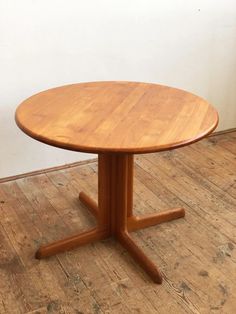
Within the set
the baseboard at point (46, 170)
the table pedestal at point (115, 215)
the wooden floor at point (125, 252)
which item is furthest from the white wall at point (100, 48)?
the table pedestal at point (115, 215)

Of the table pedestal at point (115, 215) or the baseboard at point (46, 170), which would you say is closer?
the table pedestal at point (115, 215)

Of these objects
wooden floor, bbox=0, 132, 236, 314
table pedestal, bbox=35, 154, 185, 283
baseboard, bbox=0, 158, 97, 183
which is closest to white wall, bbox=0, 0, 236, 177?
baseboard, bbox=0, 158, 97, 183

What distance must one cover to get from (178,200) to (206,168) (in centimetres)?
45

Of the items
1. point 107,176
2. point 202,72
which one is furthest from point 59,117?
point 202,72

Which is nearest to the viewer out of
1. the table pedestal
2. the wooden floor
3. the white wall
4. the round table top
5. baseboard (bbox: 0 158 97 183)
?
the round table top

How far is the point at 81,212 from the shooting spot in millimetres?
2238

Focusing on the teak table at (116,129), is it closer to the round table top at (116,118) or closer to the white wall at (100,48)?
the round table top at (116,118)

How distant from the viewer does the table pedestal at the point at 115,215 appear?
184 cm

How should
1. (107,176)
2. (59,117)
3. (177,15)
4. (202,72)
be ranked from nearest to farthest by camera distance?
(59,117)
(107,176)
(177,15)
(202,72)

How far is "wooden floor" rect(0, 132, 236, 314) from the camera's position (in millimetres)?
1673

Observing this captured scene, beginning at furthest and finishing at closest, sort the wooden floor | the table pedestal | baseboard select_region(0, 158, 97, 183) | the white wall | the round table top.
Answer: baseboard select_region(0, 158, 97, 183) → the white wall → the table pedestal → the wooden floor → the round table top

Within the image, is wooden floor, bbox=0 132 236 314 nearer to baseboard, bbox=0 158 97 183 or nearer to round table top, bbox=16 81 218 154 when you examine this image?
baseboard, bbox=0 158 97 183

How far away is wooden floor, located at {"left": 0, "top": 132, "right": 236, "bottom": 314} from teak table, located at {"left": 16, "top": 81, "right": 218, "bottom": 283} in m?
0.06

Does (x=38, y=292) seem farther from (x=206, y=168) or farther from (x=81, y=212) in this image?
(x=206, y=168)
